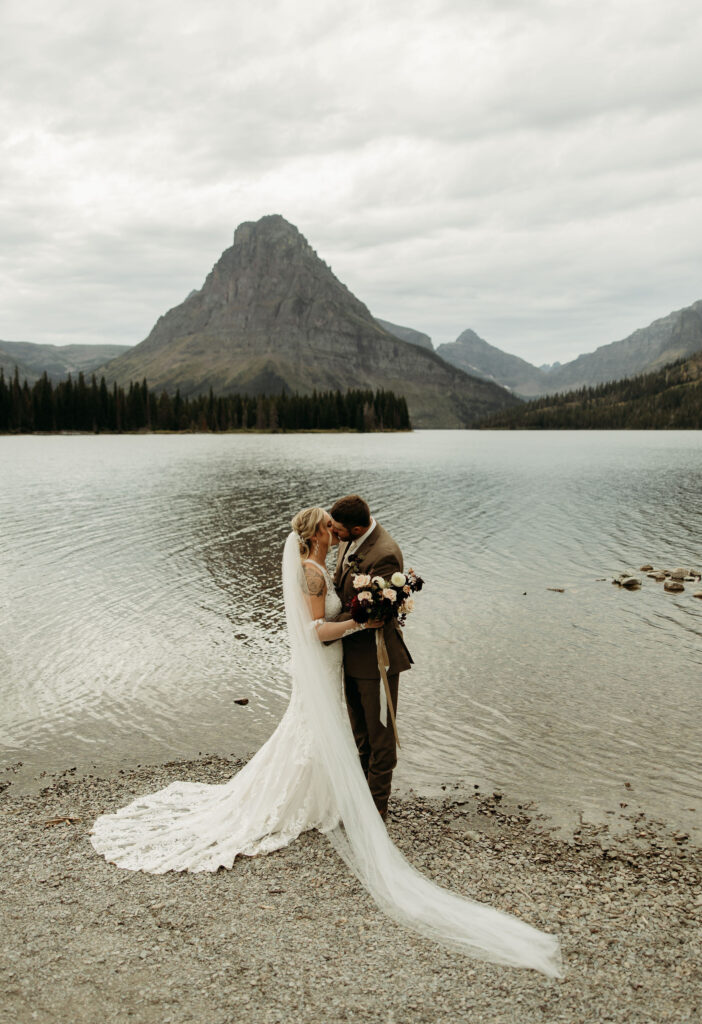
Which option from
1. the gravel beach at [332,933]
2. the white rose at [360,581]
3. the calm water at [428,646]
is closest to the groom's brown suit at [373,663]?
the white rose at [360,581]

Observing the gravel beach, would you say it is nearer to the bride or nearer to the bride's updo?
the bride

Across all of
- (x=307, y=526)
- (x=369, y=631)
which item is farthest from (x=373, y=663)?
(x=307, y=526)

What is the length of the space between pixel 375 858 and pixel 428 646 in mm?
12435

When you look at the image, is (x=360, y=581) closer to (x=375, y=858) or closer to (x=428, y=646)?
(x=375, y=858)

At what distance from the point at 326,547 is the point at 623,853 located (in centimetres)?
603

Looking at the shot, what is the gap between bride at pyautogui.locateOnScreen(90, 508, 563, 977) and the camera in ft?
28.5

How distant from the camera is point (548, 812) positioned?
1116 centimetres

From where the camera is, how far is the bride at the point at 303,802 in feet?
28.5

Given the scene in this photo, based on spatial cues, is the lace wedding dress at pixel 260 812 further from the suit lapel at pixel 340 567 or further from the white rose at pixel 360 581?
the white rose at pixel 360 581

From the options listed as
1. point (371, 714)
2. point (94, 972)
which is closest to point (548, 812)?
point (371, 714)

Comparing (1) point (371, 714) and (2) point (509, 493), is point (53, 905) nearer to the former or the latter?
(1) point (371, 714)

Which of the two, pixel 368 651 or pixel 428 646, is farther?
pixel 428 646

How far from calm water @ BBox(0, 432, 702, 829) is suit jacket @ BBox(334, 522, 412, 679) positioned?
3.75 metres

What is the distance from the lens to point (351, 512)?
8.97 metres
